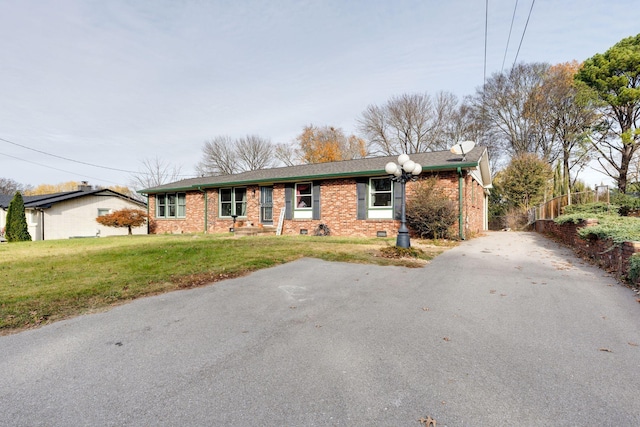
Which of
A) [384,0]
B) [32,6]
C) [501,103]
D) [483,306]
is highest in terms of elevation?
[501,103]

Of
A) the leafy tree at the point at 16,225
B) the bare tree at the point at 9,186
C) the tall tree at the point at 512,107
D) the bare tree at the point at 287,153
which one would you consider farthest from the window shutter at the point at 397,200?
the bare tree at the point at 9,186

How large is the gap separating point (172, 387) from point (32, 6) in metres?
12.5

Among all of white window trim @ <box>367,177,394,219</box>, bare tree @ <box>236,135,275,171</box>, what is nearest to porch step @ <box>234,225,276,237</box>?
white window trim @ <box>367,177,394,219</box>

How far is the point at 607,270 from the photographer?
5.86m

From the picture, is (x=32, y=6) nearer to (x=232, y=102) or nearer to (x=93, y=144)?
(x=232, y=102)

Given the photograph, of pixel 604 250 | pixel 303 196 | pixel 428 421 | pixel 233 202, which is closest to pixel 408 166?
pixel 604 250

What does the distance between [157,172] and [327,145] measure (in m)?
23.8

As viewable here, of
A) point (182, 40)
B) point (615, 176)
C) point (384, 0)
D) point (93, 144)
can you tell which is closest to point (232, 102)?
point (182, 40)

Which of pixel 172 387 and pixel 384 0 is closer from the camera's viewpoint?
pixel 172 387

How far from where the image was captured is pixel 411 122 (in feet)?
96.8

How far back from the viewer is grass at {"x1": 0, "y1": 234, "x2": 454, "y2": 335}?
389cm

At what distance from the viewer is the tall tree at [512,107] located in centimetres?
2433

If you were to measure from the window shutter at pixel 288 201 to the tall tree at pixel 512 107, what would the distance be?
68.9 ft

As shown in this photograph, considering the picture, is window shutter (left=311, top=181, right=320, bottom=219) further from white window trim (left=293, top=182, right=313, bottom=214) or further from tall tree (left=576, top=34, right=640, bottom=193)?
tall tree (left=576, top=34, right=640, bottom=193)
